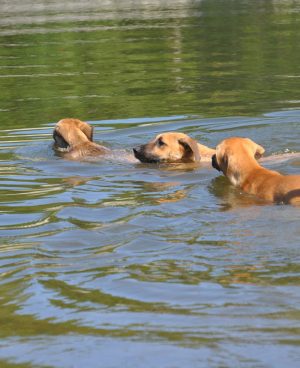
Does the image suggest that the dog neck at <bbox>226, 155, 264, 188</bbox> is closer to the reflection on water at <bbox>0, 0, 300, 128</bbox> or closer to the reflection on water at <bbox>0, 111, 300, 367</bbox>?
the reflection on water at <bbox>0, 111, 300, 367</bbox>

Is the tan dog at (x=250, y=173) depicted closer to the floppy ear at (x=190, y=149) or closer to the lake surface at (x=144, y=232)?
the lake surface at (x=144, y=232)

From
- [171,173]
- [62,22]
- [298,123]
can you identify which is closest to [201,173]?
[171,173]

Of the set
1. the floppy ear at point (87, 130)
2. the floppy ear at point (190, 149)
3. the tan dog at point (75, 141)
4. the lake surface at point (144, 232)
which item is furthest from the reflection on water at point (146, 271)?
the floppy ear at point (87, 130)

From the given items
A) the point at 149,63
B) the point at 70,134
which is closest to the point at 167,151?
the point at 70,134

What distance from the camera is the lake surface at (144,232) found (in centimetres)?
568

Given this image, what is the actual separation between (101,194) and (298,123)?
5.38 meters

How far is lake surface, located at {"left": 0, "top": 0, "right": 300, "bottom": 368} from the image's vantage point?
568cm

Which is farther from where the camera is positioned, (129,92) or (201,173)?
(129,92)

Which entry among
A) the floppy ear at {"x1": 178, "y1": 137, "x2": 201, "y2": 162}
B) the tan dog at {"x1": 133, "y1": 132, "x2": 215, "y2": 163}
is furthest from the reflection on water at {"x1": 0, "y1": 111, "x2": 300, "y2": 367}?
the tan dog at {"x1": 133, "y1": 132, "x2": 215, "y2": 163}

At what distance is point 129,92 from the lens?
19516 millimetres

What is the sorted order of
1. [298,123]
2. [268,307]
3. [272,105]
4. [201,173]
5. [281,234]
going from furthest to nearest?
[272,105], [298,123], [201,173], [281,234], [268,307]

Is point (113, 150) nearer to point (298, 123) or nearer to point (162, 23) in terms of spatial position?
point (298, 123)

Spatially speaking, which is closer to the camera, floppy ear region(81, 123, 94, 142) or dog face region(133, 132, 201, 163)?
dog face region(133, 132, 201, 163)

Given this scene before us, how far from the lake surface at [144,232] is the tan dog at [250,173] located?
6.2 inches
